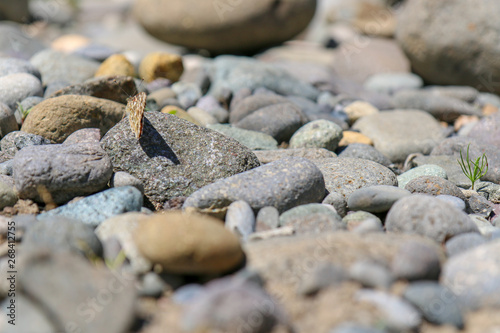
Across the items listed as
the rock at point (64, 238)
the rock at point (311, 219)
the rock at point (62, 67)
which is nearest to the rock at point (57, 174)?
the rock at point (64, 238)

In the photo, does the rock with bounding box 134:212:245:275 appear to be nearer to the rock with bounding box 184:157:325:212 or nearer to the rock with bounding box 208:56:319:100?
the rock with bounding box 184:157:325:212

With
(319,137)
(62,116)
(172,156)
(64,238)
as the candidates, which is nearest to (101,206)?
(64,238)

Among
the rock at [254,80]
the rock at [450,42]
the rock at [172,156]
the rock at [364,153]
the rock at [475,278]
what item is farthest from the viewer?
the rock at [450,42]

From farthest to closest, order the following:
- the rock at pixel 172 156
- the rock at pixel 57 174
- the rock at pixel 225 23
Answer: the rock at pixel 225 23, the rock at pixel 172 156, the rock at pixel 57 174

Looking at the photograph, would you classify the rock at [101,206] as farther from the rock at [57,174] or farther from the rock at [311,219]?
the rock at [311,219]

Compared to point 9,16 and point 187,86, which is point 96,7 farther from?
point 187,86

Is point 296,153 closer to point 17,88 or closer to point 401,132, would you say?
point 401,132
